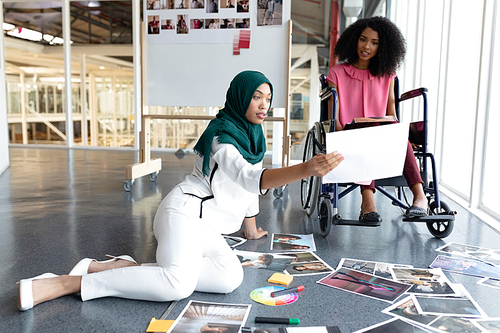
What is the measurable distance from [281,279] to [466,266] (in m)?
0.81

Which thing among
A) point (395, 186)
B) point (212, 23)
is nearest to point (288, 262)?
point (395, 186)

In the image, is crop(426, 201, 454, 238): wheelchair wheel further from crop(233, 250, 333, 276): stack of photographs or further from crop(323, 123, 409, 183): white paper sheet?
crop(233, 250, 333, 276): stack of photographs

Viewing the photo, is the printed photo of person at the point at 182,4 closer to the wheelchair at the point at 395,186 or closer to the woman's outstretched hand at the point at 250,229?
the wheelchair at the point at 395,186

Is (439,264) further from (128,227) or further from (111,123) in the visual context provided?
(111,123)

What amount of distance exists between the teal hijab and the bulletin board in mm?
1603

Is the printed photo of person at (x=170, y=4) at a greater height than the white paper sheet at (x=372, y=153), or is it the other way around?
the printed photo of person at (x=170, y=4)

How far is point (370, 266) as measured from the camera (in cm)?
171

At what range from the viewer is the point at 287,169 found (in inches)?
50.7

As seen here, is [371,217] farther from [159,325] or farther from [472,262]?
[159,325]

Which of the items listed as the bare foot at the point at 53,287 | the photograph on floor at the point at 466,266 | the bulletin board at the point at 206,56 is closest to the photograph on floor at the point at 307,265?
the photograph on floor at the point at 466,266

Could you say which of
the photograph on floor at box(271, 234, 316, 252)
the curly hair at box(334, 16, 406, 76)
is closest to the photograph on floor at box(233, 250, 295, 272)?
the photograph on floor at box(271, 234, 316, 252)

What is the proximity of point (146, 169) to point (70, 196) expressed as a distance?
70 cm

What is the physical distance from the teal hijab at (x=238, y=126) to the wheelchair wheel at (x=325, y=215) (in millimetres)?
595

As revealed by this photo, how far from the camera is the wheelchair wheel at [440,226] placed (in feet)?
6.62
